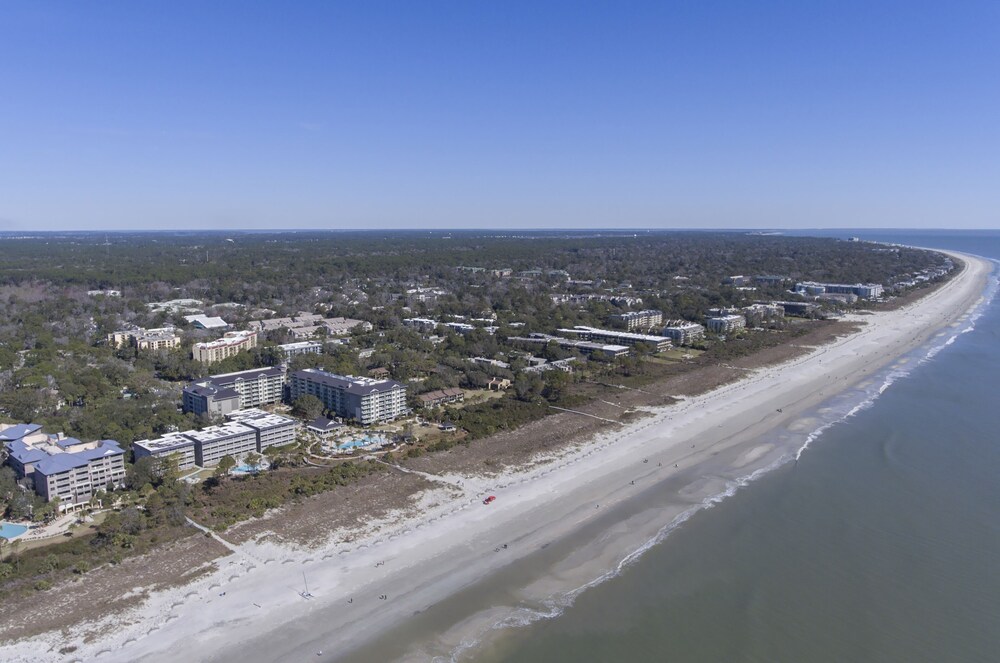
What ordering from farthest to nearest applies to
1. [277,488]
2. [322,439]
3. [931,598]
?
1. [322,439]
2. [277,488]
3. [931,598]

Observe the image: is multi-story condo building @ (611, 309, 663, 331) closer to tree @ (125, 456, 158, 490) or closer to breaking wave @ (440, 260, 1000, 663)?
breaking wave @ (440, 260, 1000, 663)

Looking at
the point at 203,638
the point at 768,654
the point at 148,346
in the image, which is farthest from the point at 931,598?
the point at 148,346

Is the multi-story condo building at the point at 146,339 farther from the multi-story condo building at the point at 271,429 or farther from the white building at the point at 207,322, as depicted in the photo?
the multi-story condo building at the point at 271,429

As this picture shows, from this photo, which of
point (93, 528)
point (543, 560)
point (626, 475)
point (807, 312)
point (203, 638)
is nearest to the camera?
point (203, 638)

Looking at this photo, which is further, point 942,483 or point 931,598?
point 942,483

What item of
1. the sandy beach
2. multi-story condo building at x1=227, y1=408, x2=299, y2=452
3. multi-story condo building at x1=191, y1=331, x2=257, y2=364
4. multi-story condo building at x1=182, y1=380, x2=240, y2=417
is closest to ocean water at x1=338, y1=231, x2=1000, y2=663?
the sandy beach

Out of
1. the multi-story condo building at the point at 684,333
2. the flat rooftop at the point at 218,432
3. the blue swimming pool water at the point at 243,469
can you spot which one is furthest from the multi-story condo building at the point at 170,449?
the multi-story condo building at the point at 684,333

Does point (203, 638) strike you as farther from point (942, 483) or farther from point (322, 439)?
point (942, 483)

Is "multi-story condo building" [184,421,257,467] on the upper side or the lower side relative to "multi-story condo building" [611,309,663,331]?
lower
